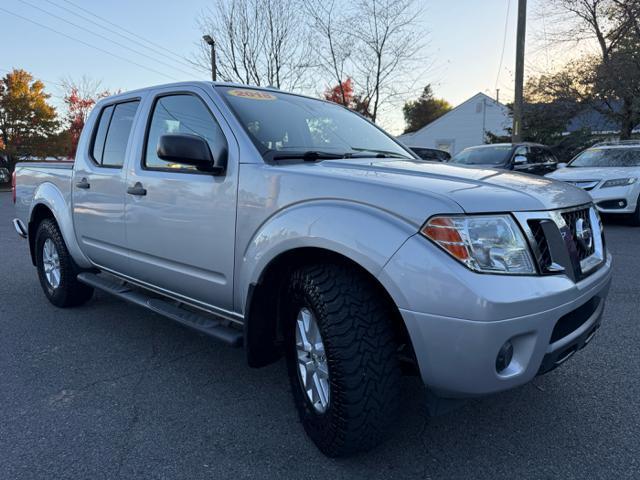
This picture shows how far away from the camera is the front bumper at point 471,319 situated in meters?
1.76

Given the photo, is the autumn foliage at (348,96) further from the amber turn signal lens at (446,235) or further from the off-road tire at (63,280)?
the amber turn signal lens at (446,235)

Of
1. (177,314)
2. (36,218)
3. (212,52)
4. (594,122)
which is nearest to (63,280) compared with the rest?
(36,218)

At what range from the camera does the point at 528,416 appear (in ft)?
8.44

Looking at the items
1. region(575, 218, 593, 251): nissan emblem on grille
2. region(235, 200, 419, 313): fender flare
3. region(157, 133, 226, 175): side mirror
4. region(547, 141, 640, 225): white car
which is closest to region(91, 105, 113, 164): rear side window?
region(157, 133, 226, 175): side mirror

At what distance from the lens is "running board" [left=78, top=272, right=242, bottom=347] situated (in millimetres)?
2591

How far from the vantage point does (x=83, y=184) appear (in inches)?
149

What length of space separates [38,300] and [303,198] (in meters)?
3.78

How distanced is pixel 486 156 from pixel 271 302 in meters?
9.88

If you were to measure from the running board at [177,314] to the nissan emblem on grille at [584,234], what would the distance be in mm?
1729

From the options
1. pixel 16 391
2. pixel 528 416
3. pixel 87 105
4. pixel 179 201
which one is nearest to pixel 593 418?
pixel 528 416

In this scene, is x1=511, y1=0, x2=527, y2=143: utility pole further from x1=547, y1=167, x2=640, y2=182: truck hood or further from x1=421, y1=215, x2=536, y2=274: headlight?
x1=421, y1=215, x2=536, y2=274: headlight

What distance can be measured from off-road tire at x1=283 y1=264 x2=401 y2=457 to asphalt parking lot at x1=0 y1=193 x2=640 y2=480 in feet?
0.75

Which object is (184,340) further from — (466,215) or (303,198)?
(466,215)

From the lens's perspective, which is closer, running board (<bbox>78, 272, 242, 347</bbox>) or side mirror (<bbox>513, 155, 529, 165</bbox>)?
running board (<bbox>78, 272, 242, 347</bbox>)
